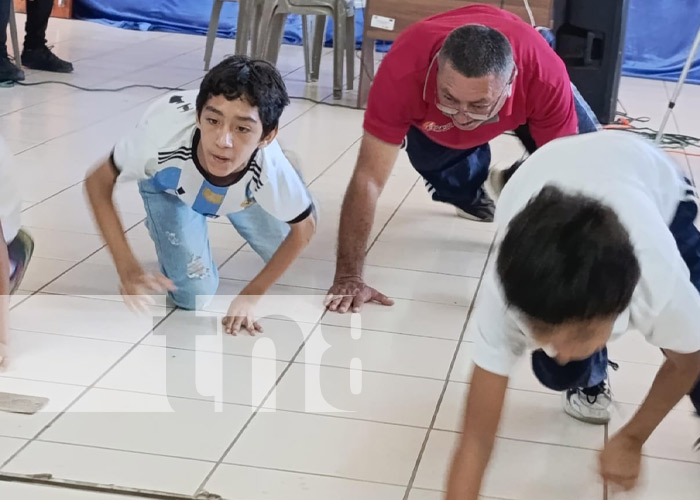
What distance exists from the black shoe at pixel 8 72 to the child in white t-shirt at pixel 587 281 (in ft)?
13.0

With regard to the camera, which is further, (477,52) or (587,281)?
(477,52)

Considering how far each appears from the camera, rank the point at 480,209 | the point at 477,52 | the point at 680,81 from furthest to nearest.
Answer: the point at 680,81
the point at 480,209
the point at 477,52

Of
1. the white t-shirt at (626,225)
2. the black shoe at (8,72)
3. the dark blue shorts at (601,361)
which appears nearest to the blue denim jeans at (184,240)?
the dark blue shorts at (601,361)

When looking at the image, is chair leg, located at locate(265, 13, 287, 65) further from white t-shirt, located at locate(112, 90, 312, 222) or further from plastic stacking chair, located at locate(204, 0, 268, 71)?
white t-shirt, located at locate(112, 90, 312, 222)

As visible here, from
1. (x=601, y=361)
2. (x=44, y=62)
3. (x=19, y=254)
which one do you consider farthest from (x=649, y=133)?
(x=19, y=254)

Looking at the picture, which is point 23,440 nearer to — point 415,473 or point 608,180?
point 415,473

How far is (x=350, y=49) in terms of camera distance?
222 inches

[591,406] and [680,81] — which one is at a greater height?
[680,81]

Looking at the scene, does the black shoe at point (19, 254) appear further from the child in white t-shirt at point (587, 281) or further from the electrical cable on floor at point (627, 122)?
the electrical cable on floor at point (627, 122)

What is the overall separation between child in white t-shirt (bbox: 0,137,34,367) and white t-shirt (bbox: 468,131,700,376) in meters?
1.13

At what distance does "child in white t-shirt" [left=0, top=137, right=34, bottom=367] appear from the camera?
2168 millimetres

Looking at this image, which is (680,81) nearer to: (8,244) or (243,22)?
(243,22)

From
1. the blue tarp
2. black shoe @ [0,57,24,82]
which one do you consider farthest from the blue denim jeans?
the blue tarp

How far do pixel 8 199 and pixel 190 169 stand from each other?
1.35 ft
